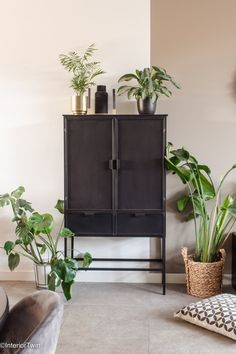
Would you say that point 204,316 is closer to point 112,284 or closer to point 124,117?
point 112,284

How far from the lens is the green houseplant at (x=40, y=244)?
11.6 ft

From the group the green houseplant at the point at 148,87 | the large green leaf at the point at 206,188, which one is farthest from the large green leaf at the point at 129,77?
the large green leaf at the point at 206,188

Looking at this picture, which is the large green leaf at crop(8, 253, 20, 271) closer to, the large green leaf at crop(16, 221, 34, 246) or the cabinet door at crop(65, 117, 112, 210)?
the large green leaf at crop(16, 221, 34, 246)

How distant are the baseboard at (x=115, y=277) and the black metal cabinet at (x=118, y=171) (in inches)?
20.8

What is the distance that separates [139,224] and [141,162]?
1.78ft

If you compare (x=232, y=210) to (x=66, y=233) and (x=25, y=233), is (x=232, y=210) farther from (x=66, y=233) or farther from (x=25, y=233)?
(x=25, y=233)

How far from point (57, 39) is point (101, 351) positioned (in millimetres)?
2784

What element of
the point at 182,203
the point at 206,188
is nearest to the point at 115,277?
the point at 182,203

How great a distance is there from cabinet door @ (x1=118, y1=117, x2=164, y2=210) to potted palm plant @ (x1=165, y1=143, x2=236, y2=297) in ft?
0.51

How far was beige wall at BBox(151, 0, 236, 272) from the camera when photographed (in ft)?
13.1

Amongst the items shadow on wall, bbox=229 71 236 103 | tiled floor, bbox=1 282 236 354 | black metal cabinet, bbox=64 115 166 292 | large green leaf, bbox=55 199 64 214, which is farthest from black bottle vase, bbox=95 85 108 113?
tiled floor, bbox=1 282 236 354

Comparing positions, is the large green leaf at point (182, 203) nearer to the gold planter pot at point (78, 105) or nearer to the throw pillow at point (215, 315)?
the throw pillow at point (215, 315)

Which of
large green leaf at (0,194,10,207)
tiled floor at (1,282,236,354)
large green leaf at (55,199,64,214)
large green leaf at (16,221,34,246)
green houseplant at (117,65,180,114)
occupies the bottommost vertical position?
tiled floor at (1,282,236,354)

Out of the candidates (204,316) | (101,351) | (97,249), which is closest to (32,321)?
(101,351)
